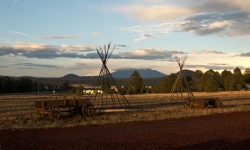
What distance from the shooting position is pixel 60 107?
1767cm

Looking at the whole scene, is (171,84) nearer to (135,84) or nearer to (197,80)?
(135,84)

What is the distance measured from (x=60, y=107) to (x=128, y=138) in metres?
7.66

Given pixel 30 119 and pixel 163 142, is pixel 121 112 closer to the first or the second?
pixel 30 119

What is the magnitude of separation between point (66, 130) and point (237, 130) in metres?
6.88

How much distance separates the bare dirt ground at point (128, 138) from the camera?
9438 mm

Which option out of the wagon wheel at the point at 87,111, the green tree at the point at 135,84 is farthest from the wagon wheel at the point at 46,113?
the green tree at the point at 135,84

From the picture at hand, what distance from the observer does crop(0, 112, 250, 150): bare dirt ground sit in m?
9.44

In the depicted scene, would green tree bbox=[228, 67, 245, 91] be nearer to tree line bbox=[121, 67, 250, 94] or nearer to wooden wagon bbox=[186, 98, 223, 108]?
tree line bbox=[121, 67, 250, 94]

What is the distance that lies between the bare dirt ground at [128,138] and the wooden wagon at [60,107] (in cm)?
343

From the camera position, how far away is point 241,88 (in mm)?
68500

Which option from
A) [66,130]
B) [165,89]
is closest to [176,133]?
[66,130]

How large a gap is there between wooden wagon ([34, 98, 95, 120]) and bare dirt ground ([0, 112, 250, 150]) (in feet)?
11.2

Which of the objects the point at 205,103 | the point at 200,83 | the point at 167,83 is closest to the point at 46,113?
the point at 205,103

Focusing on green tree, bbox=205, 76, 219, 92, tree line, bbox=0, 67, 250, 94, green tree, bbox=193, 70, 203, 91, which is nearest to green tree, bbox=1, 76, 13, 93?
tree line, bbox=0, 67, 250, 94
